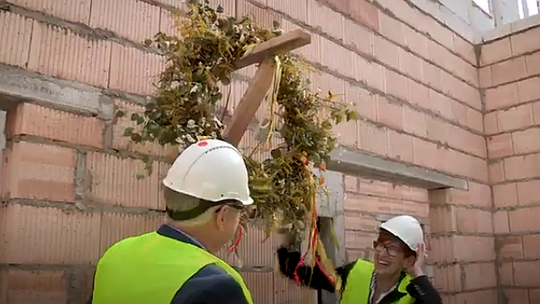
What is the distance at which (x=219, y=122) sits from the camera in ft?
5.43

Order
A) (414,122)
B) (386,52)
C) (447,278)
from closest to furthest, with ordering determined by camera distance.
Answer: (386,52)
(414,122)
(447,278)

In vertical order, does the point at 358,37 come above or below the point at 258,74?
above

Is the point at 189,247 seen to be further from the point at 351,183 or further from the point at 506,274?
the point at 506,274

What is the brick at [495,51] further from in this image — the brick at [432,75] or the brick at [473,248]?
the brick at [473,248]

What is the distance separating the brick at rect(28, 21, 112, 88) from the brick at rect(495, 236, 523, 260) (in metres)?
3.53

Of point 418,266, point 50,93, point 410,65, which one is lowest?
point 418,266

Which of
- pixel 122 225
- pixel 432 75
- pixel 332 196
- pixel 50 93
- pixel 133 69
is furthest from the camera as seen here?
pixel 432 75

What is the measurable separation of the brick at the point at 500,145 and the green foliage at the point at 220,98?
3.04m

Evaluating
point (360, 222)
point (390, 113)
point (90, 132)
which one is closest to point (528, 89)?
point (390, 113)

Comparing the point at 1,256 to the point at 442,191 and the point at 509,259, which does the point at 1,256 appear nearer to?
the point at 442,191

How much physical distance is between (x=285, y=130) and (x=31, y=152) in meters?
0.82

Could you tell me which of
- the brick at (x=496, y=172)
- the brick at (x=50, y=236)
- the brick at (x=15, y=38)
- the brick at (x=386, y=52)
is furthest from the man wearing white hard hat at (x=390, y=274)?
the brick at (x=496, y=172)

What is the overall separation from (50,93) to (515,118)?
373 centimetres

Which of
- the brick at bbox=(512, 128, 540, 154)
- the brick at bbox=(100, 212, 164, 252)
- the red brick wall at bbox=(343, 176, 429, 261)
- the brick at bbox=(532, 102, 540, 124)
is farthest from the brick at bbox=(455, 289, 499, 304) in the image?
the brick at bbox=(100, 212, 164, 252)
